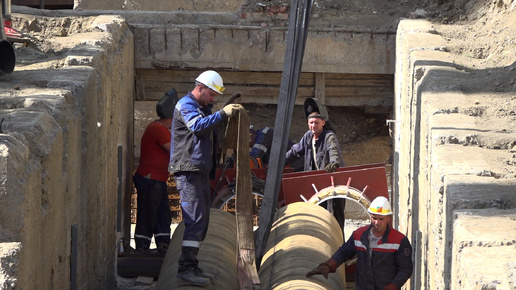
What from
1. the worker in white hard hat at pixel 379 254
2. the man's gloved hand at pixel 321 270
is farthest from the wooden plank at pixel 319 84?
the man's gloved hand at pixel 321 270

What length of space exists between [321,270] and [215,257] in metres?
1.05

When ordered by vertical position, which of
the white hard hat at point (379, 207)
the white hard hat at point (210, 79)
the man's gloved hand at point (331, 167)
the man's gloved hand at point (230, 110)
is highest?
the white hard hat at point (210, 79)

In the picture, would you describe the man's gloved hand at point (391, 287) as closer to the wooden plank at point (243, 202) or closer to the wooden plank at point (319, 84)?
the wooden plank at point (243, 202)

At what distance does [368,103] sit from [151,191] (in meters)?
4.32

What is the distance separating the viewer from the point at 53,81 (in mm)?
7973

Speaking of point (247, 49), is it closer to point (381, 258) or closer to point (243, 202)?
point (243, 202)

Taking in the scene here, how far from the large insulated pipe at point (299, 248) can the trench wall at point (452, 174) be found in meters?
0.85

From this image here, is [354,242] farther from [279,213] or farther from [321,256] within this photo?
[279,213]

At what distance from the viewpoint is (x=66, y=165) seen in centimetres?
680

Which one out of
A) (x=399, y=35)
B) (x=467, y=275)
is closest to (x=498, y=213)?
(x=467, y=275)

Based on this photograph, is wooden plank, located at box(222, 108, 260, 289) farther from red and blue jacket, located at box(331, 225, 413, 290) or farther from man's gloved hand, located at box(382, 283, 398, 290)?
man's gloved hand, located at box(382, 283, 398, 290)

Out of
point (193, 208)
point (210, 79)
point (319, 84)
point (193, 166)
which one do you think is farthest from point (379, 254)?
point (319, 84)

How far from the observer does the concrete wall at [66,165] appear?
511cm

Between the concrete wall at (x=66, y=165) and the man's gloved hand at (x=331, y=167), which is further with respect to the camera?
the man's gloved hand at (x=331, y=167)
